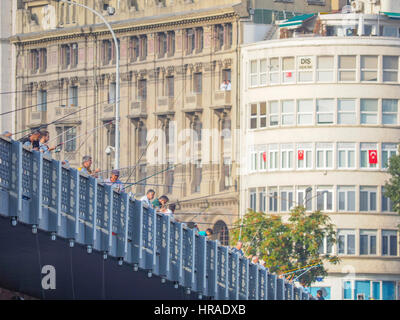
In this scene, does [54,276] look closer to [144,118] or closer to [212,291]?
[212,291]

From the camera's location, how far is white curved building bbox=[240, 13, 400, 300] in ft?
433

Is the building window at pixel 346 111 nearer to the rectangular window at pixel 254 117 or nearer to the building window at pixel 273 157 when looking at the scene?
the building window at pixel 273 157

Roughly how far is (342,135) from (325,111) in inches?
85.1

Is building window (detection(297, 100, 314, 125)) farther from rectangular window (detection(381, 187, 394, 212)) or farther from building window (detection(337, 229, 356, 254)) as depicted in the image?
building window (detection(337, 229, 356, 254))

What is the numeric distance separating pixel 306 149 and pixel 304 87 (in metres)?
4.25

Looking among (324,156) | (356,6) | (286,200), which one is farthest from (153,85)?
(324,156)

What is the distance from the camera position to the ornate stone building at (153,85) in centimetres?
14062

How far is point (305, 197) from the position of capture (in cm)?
13250

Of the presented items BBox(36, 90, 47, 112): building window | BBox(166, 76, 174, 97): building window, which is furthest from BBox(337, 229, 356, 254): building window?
BBox(36, 90, 47, 112): building window

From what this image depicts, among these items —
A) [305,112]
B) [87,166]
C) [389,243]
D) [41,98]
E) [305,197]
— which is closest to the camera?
[87,166]

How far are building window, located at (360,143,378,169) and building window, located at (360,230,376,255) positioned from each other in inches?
175

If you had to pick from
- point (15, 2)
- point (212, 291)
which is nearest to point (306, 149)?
point (15, 2)

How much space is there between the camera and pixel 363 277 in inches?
5172

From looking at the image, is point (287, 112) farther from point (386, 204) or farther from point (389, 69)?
point (386, 204)
